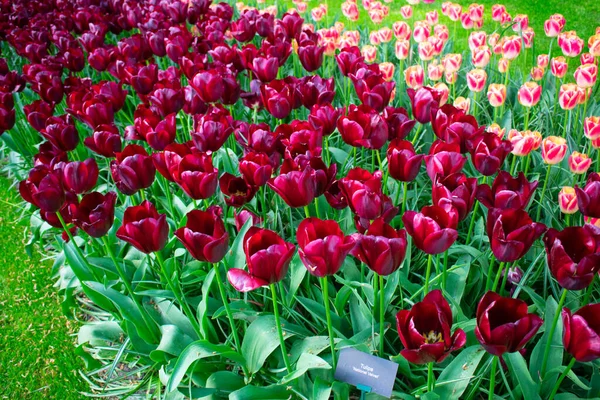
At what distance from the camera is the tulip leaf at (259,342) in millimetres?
1778

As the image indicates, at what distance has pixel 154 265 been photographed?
90.7 inches

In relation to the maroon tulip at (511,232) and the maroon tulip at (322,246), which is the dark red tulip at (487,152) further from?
the maroon tulip at (322,246)

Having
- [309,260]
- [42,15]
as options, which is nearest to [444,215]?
[309,260]

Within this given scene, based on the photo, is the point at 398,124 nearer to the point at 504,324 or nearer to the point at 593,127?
the point at 593,127

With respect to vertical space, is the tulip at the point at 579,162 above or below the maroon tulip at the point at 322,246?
below

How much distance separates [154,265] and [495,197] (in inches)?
55.1

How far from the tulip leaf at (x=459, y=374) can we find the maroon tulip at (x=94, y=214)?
107 centimetres

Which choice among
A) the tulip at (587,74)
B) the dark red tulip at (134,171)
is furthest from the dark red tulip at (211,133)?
the tulip at (587,74)

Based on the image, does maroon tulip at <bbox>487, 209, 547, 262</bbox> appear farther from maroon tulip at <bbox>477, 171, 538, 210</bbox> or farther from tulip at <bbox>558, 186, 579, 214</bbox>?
tulip at <bbox>558, 186, 579, 214</bbox>

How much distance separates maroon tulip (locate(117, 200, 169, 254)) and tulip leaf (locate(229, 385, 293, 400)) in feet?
1.61

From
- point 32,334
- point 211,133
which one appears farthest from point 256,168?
point 32,334

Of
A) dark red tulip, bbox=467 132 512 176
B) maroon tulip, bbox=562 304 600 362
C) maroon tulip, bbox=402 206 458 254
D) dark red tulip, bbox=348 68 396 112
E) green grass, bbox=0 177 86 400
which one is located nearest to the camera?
maroon tulip, bbox=562 304 600 362

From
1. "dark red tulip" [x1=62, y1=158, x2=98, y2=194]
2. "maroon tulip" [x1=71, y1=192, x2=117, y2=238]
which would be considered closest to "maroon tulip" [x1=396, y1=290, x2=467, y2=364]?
"maroon tulip" [x1=71, y1=192, x2=117, y2=238]

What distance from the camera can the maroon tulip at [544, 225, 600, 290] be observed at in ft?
4.09
